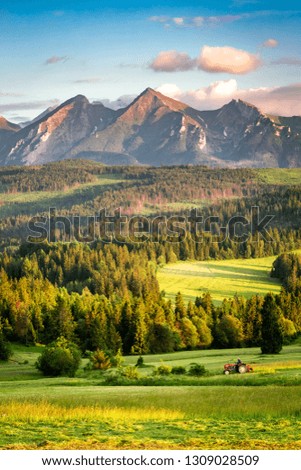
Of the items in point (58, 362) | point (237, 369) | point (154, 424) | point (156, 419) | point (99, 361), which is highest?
point (154, 424)

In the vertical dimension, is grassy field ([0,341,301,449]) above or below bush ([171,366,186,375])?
above

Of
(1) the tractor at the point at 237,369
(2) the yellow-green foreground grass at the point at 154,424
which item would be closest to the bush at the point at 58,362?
(1) the tractor at the point at 237,369

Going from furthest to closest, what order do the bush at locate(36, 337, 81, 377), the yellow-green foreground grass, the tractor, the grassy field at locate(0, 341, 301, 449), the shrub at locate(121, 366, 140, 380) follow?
the bush at locate(36, 337, 81, 377), the tractor, the shrub at locate(121, 366, 140, 380), the grassy field at locate(0, 341, 301, 449), the yellow-green foreground grass

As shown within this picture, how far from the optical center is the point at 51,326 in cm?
12925

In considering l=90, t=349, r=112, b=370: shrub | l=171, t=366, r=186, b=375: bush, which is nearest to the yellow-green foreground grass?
l=171, t=366, r=186, b=375: bush

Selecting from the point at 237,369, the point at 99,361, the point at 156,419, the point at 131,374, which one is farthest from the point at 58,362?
the point at 156,419

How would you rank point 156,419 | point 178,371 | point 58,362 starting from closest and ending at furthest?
point 156,419
point 178,371
point 58,362

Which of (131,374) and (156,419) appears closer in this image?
(156,419)

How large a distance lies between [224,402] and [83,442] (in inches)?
463

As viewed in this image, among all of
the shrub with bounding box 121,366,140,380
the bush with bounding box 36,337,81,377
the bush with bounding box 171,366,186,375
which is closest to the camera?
the shrub with bounding box 121,366,140,380

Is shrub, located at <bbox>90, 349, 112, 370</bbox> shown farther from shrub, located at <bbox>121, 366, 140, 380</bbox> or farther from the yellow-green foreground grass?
the yellow-green foreground grass

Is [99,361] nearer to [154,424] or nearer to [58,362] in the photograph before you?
[58,362]

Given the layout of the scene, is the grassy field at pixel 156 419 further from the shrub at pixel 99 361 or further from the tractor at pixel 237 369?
the shrub at pixel 99 361

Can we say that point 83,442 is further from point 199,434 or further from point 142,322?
point 142,322
